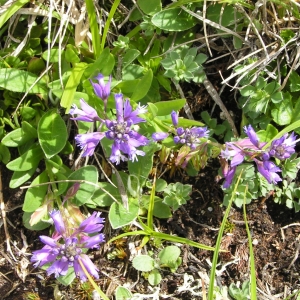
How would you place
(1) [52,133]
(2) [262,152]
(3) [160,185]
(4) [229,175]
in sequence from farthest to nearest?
(3) [160,185]
(1) [52,133]
(4) [229,175]
(2) [262,152]

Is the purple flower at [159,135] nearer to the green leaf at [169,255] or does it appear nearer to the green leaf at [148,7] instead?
the green leaf at [148,7]

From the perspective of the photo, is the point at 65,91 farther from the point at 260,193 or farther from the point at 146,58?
the point at 260,193

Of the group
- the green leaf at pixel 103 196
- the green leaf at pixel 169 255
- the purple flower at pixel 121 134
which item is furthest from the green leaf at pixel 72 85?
the green leaf at pixel 169 255

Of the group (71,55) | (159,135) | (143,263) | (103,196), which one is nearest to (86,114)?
(159,135)

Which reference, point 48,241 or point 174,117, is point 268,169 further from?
point 48,241

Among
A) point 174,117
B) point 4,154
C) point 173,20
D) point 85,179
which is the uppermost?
point 173,20

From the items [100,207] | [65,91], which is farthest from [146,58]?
[100,207]
